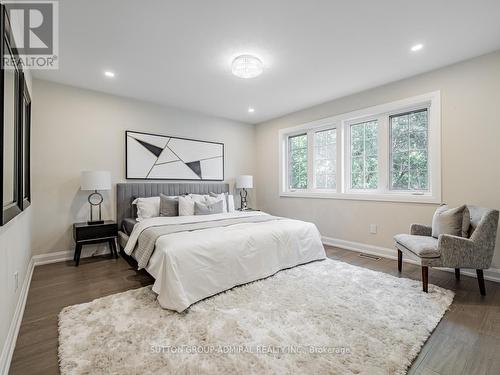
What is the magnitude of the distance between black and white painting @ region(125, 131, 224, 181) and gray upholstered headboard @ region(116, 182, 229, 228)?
15cm

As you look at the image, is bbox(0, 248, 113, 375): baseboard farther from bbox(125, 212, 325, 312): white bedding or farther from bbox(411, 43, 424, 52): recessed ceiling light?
bbox(411, 43, 424, 52): recessed ceiling light

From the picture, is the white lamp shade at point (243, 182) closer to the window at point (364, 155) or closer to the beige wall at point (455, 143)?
the beige wall at point (455, 143)

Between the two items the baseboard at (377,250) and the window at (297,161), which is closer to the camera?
the baseboard at (377,250)

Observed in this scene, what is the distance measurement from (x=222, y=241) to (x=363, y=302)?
1.47m

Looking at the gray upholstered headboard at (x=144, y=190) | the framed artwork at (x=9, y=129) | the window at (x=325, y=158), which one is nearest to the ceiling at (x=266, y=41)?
the framed artwork at (x=9, y=129)

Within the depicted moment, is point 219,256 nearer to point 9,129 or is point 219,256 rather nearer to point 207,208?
point 207,208

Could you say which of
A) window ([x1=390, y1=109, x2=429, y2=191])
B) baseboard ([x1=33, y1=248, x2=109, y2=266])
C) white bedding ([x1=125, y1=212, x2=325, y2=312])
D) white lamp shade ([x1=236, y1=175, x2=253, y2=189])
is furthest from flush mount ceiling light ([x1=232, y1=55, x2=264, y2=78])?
baseboard ([x1=33, y1=248, x2=109, y2=266])

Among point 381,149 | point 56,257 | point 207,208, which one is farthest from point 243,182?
point 56,257

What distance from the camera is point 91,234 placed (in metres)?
3.31

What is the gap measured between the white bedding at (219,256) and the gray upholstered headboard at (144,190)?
112cm

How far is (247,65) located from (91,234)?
3051 mm

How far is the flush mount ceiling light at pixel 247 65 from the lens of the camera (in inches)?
108

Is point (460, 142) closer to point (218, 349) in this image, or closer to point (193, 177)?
point (218, 349)

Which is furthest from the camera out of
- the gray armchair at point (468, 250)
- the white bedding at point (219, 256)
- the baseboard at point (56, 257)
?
the baseboard at point (56, 257)
